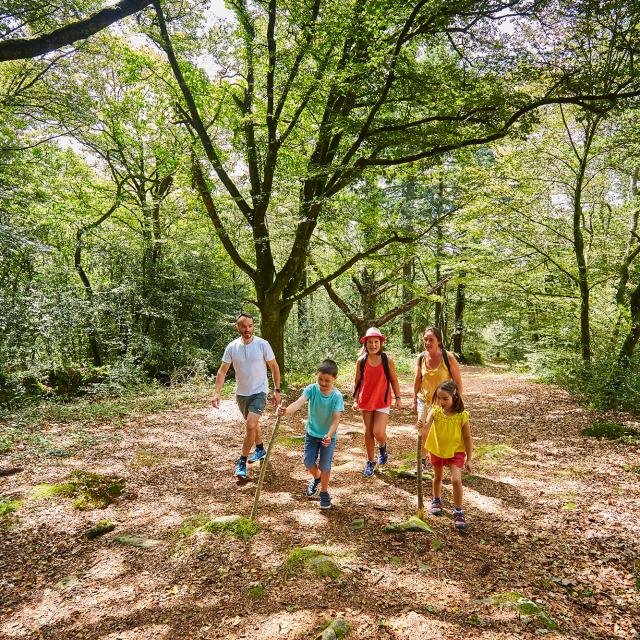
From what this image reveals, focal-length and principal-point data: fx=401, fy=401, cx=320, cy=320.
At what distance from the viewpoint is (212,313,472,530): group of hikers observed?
14.0 ft

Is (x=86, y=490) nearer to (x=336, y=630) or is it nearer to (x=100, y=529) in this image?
(x=100, y=529)

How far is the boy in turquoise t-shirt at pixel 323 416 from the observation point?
14.7 ft

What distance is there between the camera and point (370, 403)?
217 inches

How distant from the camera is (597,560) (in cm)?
351

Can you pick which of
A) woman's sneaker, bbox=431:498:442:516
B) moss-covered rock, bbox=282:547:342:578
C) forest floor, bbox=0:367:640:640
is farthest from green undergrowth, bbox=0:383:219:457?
woman's sneaker, bbox=431:498:442:516

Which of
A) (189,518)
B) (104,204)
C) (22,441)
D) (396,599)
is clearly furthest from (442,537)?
(104,204)

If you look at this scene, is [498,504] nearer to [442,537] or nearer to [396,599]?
[442,537]

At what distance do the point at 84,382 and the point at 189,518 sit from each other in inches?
321

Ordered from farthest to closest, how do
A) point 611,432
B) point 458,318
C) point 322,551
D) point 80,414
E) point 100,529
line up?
point 458,318
point 80,414
point 611,432
point 100,529
point 322,551

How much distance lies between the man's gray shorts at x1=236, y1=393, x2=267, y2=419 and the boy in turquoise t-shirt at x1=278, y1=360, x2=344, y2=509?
3.61 ft

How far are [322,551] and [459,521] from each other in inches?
59.6

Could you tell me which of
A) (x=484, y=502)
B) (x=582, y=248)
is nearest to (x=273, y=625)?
(x=484, y=502)

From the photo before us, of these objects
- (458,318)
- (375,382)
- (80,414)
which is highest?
(458,318)

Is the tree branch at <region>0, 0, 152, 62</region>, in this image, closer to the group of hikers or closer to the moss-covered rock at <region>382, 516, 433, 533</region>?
the group of hikers
